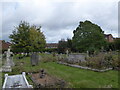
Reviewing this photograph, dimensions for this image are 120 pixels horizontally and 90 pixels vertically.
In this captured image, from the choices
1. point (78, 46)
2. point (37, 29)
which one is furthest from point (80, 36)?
point (37, 29)

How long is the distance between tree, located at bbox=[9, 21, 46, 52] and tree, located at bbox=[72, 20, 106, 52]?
10608mm

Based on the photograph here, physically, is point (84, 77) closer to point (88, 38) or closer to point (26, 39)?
point (26, 39)

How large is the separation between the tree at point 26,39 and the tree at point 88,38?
10608 mm

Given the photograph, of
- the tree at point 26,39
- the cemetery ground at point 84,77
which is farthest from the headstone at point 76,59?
the tree at point 26,39

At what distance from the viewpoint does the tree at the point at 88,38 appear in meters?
32.9

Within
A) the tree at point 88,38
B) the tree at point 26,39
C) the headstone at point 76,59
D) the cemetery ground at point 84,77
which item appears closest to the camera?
the cemetery ground at point 84,77

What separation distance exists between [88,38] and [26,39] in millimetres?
16376

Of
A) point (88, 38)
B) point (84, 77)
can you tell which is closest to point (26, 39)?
point (88, 38)

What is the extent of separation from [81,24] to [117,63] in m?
26.8

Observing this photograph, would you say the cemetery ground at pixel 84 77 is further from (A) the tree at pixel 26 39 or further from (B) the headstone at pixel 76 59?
(A) the tree at pixel 26 39

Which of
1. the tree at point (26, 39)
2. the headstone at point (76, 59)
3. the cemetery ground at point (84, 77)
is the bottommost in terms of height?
the cemetery ground at point (84, 77)

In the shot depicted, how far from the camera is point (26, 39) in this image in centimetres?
2988

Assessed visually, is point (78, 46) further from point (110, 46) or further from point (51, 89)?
point (51, 89)

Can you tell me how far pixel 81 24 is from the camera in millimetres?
36938
